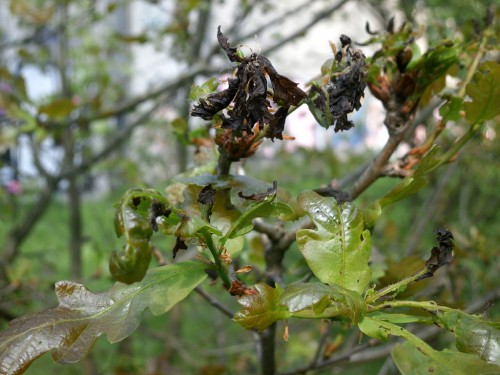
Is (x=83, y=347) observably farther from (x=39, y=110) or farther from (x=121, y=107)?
(x=121, y=107)

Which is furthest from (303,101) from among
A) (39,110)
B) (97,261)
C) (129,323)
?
(97,261)

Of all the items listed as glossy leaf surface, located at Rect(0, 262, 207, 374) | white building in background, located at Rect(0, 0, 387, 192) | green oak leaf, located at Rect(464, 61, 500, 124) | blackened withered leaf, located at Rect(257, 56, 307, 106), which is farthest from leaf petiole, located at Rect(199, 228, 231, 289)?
white building in background, located at Rect(0, 0, 387, 192)

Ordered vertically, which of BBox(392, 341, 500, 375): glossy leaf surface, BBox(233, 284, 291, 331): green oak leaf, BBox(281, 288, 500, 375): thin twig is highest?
BBox(233, 284, 291, 331): green oak leaf

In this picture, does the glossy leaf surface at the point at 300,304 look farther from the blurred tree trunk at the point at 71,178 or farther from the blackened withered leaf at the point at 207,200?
the blurred tree trunk at the point at 71,178

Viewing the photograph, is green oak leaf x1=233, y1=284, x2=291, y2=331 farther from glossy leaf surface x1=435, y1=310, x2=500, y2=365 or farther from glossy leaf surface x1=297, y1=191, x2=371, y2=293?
glossy leaf surface x1=435, y1=310, x2=500, y2=365

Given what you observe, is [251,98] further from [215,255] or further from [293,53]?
[293,53]

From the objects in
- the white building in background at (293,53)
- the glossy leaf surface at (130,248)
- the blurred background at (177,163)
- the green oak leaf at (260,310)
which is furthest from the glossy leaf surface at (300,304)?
the white building in background at (293,53)
